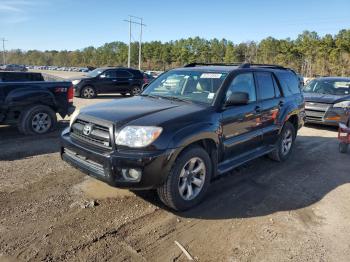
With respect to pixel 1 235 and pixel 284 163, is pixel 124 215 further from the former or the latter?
pixel 284 163

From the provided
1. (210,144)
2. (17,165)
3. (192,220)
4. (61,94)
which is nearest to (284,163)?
(210,144)

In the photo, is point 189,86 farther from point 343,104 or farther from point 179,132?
point 343,104

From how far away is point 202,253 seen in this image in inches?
135

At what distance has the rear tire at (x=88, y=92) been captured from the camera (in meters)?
16.7

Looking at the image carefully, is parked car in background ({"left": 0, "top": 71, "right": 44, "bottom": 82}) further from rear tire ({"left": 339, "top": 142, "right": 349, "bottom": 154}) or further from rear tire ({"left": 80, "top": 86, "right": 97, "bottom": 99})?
rear tire ({"left": 339, "top": 142, "right": 349, "bottom": 154})

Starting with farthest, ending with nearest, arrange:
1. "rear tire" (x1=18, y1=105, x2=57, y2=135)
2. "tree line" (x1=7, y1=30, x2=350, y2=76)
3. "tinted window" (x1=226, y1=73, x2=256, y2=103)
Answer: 1. "tree line" (x1=7, y1=30, x2=350, y2=76)
2. "rear tire" (x1=18, y1=105, x2=57, y2=135)
3. "tinted window" (x1=226, y1=73, x2=256, y2=103)

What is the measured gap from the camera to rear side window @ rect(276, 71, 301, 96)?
649 cm

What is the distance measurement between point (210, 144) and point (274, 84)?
7.74 feet

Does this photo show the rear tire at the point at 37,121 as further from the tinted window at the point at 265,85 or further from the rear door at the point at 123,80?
the rear door at the point at 123,80

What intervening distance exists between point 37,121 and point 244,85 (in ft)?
16.7

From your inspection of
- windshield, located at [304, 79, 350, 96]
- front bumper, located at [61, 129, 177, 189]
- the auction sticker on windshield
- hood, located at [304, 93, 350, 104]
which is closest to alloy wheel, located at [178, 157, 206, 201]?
front bumper, located at [61, 129, 177, 189]

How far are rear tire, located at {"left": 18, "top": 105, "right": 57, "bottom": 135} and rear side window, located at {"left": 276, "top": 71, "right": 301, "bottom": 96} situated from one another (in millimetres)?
5274

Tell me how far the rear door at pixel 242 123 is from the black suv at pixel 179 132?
0.01m

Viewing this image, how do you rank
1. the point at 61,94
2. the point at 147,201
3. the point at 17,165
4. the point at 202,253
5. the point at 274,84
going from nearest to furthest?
the point at 202,253 → the point at 147,201 → the point at 17,165 → the point at 274,84 → the point at 61,94
